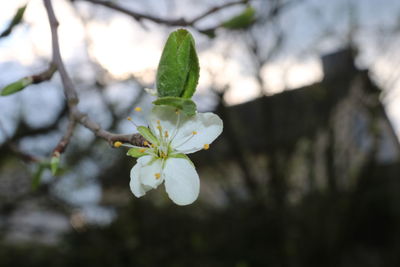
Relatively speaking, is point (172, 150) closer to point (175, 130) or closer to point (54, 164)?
point (175, 130)

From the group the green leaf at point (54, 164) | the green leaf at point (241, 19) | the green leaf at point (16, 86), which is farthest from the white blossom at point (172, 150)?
the green leaf at point (241, 19)

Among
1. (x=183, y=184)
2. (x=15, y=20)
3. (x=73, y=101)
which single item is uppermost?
A: (x=15, y=20)

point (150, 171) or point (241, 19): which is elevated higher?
point (241, 19)

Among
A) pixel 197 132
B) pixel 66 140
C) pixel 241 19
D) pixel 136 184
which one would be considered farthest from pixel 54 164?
pixel 241 19

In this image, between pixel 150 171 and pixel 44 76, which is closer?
pixel 150 171

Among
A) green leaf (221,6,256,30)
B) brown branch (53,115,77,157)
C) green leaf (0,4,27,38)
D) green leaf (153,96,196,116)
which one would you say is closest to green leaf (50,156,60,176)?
brown branch (53,115,77,157)

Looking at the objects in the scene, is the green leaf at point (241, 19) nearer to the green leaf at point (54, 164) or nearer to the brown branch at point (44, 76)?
the brown branch at point (44, 76)

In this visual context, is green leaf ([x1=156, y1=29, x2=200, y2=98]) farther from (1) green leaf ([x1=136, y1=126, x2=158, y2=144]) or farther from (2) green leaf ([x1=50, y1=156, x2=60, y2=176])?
(2) green leaf ([x1=50, y1=156, x2=60, y2=176])

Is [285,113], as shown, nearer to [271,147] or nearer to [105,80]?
[271,147]
